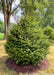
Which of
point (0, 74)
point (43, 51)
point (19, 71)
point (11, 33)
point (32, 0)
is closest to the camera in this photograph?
point (0, 74)

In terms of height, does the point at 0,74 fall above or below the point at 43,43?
below

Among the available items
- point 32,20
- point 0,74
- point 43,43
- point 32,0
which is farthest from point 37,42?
point 32,0

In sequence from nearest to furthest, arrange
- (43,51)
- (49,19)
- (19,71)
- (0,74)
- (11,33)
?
1. (0,74)
2. (19,71)
3. (43,51)
4. (11,33)
5. (49,19)

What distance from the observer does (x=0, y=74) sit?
2354 mm

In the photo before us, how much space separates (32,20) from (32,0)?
6.90 meters

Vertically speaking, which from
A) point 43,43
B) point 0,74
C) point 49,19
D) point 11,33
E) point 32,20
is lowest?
point 0,74

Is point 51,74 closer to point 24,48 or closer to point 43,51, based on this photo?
point 43,51

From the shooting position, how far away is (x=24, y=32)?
2.61 m

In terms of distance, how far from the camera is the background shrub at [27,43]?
2488mm

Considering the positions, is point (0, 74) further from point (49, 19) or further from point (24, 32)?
point (49, 19)

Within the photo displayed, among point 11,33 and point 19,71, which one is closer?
point 19,71

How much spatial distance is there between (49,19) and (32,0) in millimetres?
14908

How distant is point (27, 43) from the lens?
2.54m

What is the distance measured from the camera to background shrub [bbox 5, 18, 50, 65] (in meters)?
2.49
